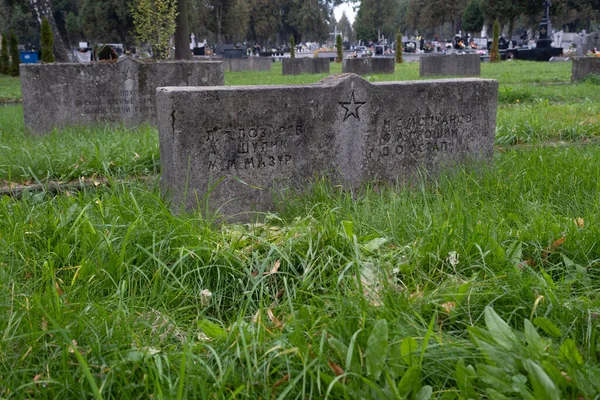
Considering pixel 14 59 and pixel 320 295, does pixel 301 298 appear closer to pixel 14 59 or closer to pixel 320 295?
pixel 320 295

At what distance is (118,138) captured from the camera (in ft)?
23.9

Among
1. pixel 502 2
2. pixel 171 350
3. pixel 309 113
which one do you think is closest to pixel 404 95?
pixel 309 113

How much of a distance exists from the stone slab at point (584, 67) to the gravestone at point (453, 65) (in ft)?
15.7

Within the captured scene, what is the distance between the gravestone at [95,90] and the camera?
29.8 feet

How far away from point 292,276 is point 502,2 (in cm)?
5777

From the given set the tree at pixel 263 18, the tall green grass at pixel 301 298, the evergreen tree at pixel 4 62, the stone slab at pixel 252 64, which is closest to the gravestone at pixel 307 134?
the tall green grass at pixel 301 298

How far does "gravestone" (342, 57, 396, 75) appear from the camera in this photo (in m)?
22.4

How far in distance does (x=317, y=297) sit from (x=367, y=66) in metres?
20.6

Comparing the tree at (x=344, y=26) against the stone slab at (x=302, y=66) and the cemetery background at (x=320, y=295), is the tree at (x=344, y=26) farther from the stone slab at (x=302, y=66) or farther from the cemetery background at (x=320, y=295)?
the cemetery background at (x=320, y=295)

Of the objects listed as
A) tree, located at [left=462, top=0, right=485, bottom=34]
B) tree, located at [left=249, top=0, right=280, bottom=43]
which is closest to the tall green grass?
tree, located at [left=462, top=0, right=485, bottom=34]

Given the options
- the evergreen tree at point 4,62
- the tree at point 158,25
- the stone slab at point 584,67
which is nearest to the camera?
the stone slab at point 584,67

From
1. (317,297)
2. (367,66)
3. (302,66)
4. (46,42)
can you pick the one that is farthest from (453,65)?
(317,297)

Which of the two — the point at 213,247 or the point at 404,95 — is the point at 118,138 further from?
the point at 213,247

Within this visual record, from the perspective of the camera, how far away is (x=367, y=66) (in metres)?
22.7
